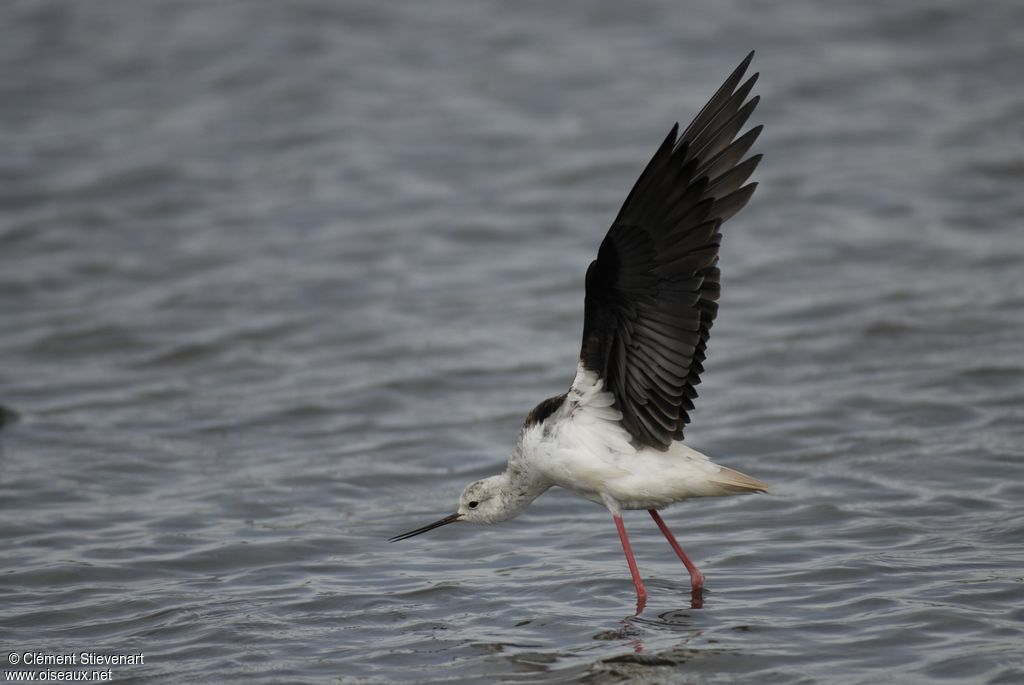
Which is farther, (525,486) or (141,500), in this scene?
(141,500)

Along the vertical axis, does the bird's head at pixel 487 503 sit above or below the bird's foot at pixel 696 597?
above

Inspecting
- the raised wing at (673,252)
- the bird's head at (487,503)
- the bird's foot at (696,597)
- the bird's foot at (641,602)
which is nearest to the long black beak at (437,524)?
the bird's head at (487,503)

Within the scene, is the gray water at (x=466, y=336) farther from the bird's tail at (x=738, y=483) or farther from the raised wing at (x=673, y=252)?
the raised wing at (x=673, y=252)

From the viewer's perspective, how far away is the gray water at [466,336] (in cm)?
664

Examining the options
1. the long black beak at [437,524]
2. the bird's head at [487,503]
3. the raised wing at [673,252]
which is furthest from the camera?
the long black beak at [437,524]

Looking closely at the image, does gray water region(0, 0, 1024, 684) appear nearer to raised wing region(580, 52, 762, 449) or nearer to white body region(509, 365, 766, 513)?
white body region(509, 365, 766, 513)

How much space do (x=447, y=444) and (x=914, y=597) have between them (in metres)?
3.76

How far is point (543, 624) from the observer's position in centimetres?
658

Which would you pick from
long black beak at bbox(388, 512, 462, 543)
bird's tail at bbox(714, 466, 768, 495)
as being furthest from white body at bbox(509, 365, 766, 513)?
long black beak at bbox(388, 512, 462, 543)

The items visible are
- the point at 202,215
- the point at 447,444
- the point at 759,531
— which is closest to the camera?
the point at 759,531

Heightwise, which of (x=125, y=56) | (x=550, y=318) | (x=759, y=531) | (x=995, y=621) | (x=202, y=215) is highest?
(x=125, y=56)

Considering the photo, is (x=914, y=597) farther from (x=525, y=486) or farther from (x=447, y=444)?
(x=447, y=444)

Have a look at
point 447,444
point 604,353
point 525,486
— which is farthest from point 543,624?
point 447,444

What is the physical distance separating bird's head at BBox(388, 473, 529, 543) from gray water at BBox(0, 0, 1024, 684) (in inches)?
11.3
